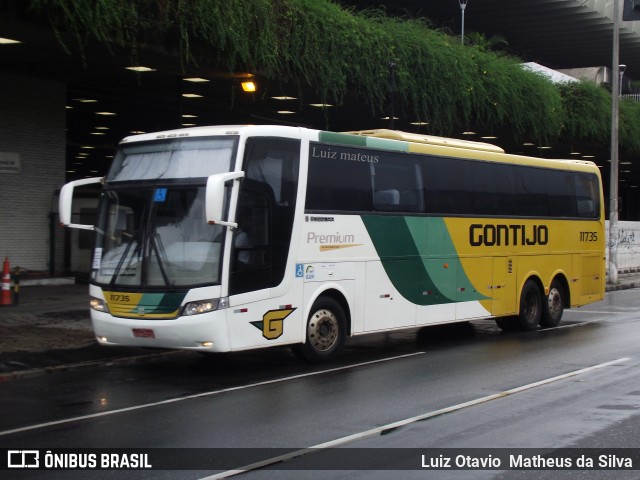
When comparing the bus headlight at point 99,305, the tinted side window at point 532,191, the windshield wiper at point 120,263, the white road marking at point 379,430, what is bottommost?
the white road marking at point 379,430

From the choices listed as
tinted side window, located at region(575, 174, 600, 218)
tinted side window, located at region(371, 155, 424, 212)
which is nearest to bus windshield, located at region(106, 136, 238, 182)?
tinted side window, located at region(371, 155, 424, 212)

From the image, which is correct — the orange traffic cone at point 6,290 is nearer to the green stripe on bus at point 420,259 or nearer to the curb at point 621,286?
the green stripe on bus at point 420,259

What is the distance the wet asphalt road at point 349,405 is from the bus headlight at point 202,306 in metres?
0.96

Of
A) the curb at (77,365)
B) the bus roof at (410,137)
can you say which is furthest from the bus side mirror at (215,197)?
the bus roof at (410,137)

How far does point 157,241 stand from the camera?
11477 millimetres

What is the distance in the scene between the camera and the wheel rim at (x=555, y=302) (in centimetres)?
1795

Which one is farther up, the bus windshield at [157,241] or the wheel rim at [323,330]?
the bus windshield at [157,241]

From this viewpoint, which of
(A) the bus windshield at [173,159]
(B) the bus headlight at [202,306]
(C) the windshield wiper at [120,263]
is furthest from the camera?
(C) the windshield wiper at [120,263]

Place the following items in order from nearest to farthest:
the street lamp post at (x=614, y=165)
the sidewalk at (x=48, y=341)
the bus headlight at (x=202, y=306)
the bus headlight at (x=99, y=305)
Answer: the bus headlight at (x=202, y=306)
the bus headlight at (x=99, y=305)
the sidewalk at (x=48, y=341)
the street lamp post at (x=614, y=165)

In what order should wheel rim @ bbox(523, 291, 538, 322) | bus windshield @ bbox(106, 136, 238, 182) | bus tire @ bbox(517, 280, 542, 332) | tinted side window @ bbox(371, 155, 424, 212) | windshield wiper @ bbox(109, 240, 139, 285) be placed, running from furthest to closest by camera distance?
wheel rim @ bbox(523, 291, 538, 322)
bus tire @ bbox(517, 280, 542, 332)
tinted side window @ bbox(371, 155, 424, 212)
windshield wiper @ bbox(109, 240, 139, 285)
bus windshield @ bbox(106, 136, 238, 182)

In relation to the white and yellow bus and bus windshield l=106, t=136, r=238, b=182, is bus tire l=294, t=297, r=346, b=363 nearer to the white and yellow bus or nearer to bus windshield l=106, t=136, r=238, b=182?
the white and yellow bus

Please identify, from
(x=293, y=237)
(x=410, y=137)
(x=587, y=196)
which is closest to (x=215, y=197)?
(x=293, y=237)

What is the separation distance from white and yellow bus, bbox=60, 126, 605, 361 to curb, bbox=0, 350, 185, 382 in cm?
101

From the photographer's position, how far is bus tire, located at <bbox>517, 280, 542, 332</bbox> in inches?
679
